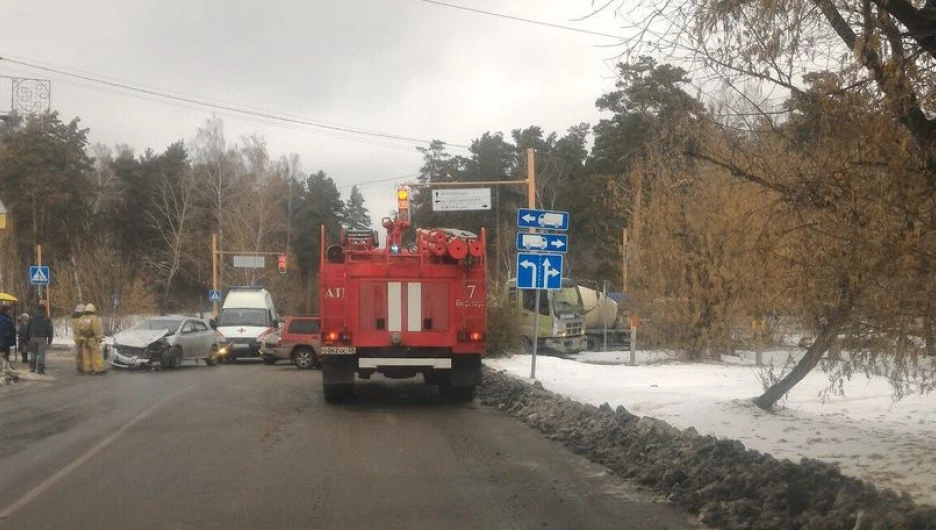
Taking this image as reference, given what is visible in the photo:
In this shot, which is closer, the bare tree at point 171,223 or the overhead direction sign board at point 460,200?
the overhead direction sign board at point 460,200

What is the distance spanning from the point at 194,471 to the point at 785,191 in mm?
6398

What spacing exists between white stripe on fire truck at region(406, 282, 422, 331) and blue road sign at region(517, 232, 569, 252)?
2738mm

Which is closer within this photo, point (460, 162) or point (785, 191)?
point (785, 191)

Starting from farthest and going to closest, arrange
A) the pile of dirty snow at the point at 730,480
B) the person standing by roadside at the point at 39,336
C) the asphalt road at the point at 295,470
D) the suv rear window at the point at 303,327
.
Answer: the suv rear window at the point at 303,327, the person standing by roadside at the point at 39,336, the asphalt road at the point at 295,470, the pile of dirty snow at the point at 730,480

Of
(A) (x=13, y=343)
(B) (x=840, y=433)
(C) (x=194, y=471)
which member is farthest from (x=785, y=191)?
(A) (x=13, y=343)

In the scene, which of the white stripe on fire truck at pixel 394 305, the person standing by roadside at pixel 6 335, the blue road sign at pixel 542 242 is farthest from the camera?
the person standing by roadside at pixel 6 335

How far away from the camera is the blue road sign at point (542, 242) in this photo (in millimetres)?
16734

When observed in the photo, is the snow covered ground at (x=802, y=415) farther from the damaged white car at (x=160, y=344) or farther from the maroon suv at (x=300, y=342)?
the damaged white car at (x=160, y=344)

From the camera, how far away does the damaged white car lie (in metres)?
24.4

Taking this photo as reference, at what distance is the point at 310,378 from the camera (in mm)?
21703

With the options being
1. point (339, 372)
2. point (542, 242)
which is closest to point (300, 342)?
point (339, 372)

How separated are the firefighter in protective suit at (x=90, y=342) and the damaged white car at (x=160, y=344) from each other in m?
1.23

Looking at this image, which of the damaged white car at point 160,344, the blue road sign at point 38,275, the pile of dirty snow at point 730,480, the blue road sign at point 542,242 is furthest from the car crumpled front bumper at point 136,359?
the pile of dirty snow at point 730,480

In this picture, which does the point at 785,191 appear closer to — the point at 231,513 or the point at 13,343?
the point at 231,513
